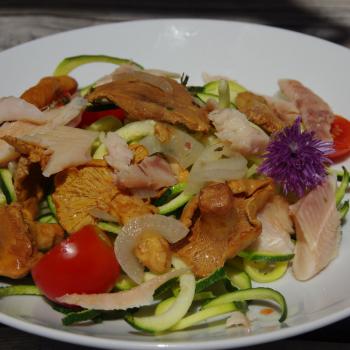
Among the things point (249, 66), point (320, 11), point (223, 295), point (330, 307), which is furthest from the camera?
point (320, 11)

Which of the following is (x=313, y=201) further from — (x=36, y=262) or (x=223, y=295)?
(x=36, y=262)

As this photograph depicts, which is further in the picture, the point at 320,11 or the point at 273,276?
the point at 320,11

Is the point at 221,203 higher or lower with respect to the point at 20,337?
higher

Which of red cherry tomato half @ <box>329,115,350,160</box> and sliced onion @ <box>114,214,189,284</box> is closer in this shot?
sliced onion @ <box>114,214,189,284</box>

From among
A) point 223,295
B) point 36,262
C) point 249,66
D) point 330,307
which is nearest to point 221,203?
point 223,295

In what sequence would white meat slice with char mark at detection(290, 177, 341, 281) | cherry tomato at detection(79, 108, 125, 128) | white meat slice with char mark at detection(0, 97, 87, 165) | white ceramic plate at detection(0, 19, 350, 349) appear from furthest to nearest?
white ceramic plate at detection(0, 19, 350, 349), cherry tomato at detection(79, 108, 125, 128), white meat slice with char mark at detection(0, 97, 87, 165), white meat slice with char mark at detection(290, 177, 341, 281)

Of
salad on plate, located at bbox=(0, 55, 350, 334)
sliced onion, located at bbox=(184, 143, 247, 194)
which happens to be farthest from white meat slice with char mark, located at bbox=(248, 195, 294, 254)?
sliced onion, located at bbox=(184, 143, 247, 194)

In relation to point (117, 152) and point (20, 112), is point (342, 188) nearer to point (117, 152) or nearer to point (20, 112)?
point (117, 152)

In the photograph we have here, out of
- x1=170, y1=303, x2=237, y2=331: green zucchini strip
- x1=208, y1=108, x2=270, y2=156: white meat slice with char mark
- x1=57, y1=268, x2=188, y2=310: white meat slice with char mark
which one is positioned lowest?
x1=170, y1=303, x2=237, y2=331: green zucchini strip

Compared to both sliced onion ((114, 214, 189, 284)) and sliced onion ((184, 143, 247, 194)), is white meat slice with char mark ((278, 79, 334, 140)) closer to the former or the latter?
sliced onion ((184, 143, 247, 194))
